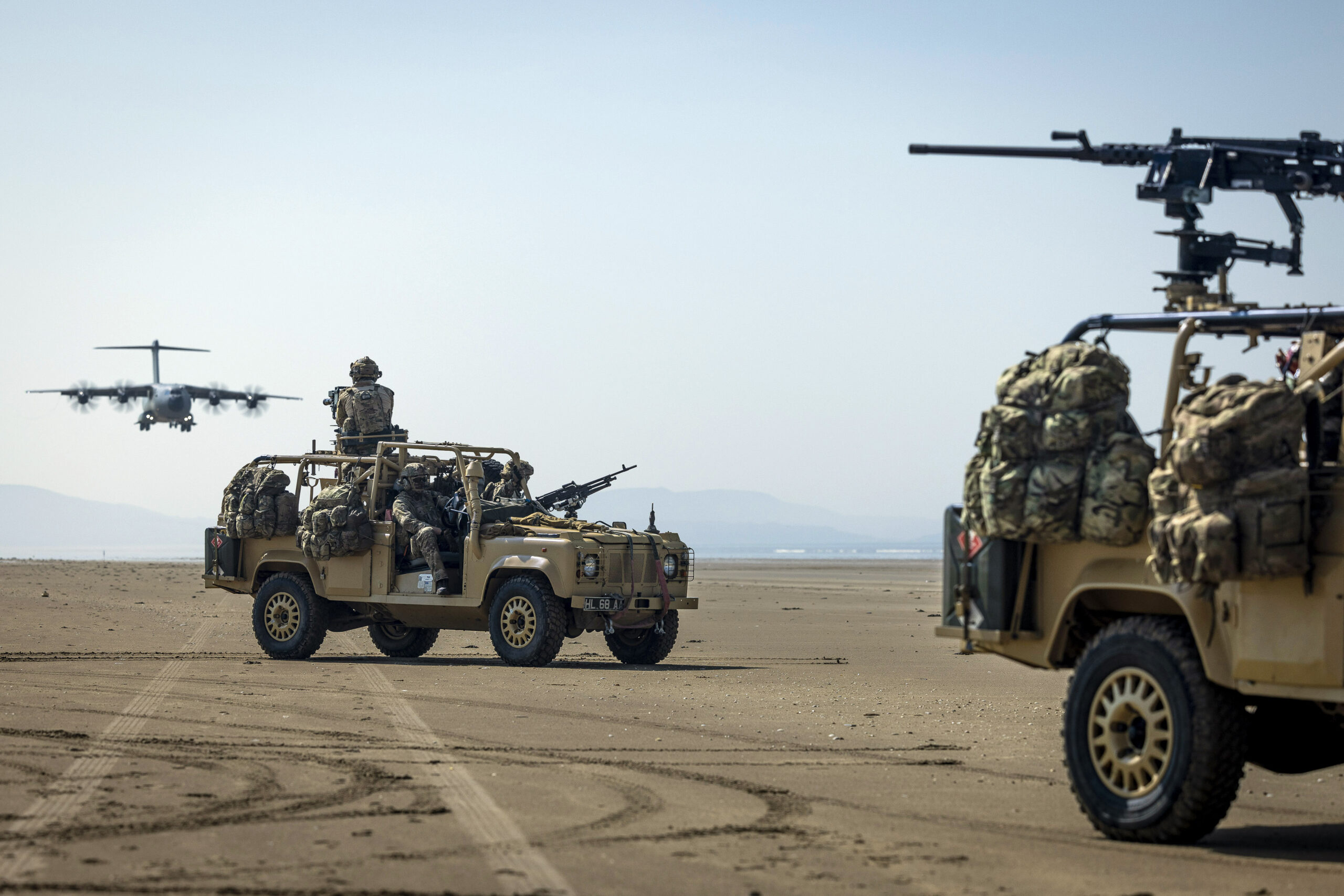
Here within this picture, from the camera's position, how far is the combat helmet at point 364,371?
20.1 meters

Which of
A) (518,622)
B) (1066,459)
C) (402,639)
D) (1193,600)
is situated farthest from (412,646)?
(1193,600)

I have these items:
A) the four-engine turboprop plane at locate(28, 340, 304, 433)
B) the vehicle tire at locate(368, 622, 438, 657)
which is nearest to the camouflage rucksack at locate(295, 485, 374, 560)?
the vehicle tire at locate(368, 622, 438, 657)

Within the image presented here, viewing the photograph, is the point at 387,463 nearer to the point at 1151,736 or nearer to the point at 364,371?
the point at 364,371

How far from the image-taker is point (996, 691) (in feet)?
46.7

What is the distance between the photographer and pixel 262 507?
18359 millimetres

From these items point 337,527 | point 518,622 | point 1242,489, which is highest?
point 1242,489

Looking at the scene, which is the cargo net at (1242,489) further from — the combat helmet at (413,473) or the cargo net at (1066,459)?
the combat helmet at (413,473)

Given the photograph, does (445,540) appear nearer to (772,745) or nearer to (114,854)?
(772,745)

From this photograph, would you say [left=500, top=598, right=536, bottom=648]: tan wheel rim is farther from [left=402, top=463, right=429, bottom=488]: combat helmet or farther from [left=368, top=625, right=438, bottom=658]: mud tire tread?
[left=368, top=625, right=438, bottom=658]: mud tire tread

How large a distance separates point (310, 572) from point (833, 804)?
36.0ft

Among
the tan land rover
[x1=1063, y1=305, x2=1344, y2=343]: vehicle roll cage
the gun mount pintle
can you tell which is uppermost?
the gun mount pintle

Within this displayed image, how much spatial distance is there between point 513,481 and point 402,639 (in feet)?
7.84

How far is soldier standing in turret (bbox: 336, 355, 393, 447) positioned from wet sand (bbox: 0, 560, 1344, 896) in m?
3.41

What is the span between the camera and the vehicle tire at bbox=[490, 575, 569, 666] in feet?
54.0
